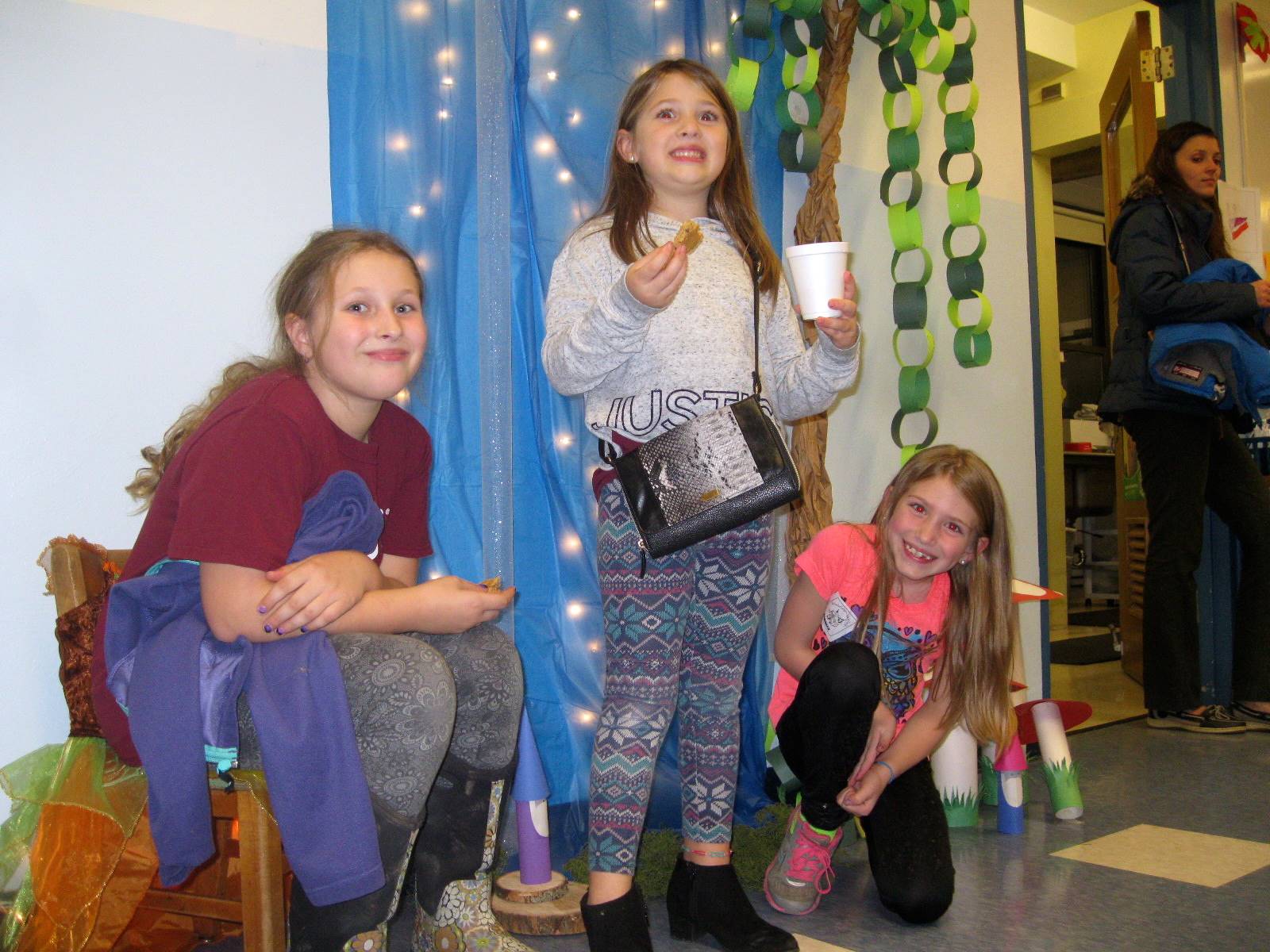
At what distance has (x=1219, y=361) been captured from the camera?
2666mm

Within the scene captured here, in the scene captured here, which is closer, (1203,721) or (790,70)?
(790,70)

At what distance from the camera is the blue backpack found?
266 centimetres

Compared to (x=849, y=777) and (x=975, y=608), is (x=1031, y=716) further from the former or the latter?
(x=849, y=777)

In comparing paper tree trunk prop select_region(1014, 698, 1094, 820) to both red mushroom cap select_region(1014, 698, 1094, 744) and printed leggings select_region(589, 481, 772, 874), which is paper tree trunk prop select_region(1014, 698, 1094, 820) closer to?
red mushroom cap select_region(1014, 698, 1094, 744)

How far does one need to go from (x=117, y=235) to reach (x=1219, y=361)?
2561 millimetres

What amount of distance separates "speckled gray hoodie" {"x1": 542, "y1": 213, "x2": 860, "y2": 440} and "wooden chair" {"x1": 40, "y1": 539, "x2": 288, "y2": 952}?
2.17 feet

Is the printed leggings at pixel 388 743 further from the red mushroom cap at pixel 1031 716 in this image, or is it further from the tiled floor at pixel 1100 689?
the tiled floor at pixel 1100 689

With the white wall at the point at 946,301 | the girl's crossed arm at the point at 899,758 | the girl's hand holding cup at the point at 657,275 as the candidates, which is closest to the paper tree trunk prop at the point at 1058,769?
the girl's crossed arm at the point at 899,758

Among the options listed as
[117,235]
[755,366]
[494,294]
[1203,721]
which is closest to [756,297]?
[755,366]

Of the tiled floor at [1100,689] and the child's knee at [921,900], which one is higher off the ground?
the child's knee at [921,900]

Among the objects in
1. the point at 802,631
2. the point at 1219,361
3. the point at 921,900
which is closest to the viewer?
the point at 921,900

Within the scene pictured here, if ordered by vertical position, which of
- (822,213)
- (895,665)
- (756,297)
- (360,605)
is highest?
(822,213)

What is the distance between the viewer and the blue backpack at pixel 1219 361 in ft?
8.73

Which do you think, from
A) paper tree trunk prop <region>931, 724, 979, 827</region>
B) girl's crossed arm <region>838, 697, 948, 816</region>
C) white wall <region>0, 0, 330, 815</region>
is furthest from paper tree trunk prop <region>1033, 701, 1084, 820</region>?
white wall <region>0, 0, 330, 815</region>
